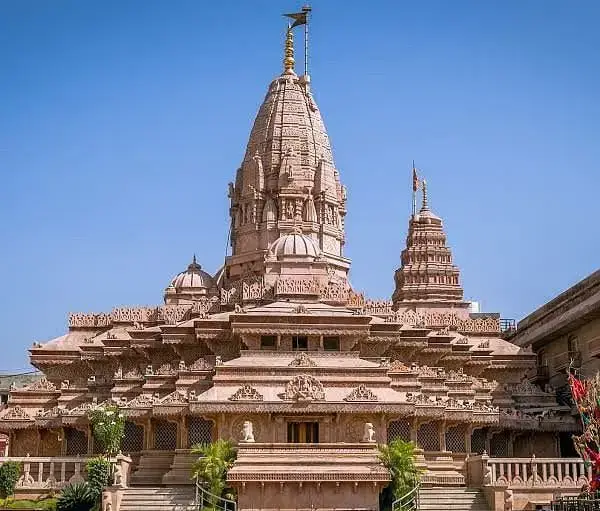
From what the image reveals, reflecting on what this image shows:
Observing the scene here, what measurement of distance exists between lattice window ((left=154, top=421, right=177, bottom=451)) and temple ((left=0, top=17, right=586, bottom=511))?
0.17 feet

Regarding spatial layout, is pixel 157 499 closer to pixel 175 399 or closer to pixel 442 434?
pixel 175 399

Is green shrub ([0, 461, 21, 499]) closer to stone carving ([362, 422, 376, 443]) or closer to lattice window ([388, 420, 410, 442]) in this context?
stone carving ([362, 422, 376, 443])

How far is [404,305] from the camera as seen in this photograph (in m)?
78.0

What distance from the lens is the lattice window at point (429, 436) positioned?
51.6 meters

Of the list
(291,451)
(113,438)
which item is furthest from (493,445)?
(113,438)

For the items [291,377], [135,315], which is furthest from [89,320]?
[291,377]

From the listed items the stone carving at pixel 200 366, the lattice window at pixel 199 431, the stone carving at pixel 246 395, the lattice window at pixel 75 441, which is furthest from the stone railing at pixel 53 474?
the lattice window at pixel 75 441

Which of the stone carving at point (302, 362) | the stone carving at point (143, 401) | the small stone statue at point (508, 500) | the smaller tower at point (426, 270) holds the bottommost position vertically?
the small stone statue at point (508, 500)

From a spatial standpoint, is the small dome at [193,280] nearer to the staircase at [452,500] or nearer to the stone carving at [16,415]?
the stone carving at [16,415]

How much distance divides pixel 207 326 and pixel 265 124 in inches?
800

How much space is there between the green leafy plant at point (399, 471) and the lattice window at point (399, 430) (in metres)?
6.42

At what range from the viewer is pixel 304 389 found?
156 ft

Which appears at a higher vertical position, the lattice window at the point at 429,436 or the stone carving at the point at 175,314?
the stone carving at the point at 175,314

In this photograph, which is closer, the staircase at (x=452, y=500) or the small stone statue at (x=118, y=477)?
the staircase at (x=452, y=500)
